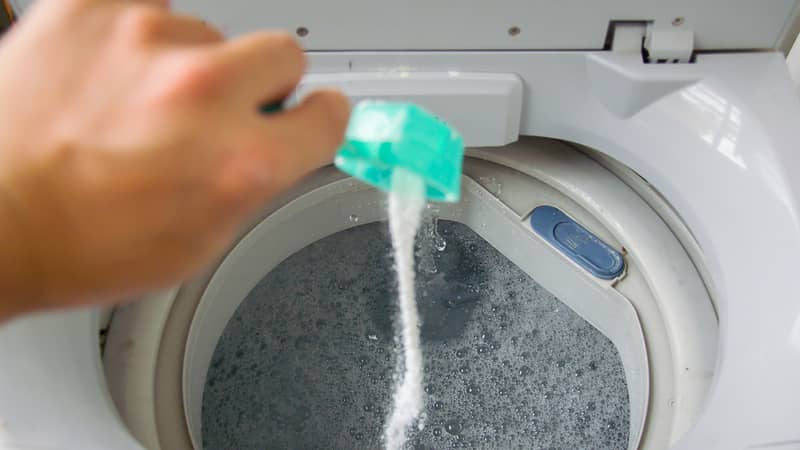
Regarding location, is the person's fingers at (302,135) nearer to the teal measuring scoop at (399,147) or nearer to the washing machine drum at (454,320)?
the teal measuring scoop at (399,147)

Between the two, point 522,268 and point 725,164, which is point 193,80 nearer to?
point 725,164

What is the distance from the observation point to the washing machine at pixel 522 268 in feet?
2.03

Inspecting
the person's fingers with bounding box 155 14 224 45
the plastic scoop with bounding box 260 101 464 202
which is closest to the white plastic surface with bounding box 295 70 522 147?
the plastic scoop with bounding box 260 101 464 202

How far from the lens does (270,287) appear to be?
3.11 ft

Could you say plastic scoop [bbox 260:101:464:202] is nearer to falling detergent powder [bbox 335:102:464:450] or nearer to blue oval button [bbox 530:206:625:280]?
falling detergent powder [bbox 335:102:464:450]

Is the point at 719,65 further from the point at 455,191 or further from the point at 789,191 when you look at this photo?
the point at 455,191

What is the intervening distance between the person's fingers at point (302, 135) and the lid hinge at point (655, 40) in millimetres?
384

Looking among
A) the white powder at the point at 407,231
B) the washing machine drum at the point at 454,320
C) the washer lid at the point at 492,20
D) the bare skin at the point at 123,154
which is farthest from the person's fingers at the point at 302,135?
the washing machine drum at the point at 454,320

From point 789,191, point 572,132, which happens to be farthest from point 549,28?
point 789,191

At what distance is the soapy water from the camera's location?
852 millimetres

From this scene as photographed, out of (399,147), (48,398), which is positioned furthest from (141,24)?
(48,398)

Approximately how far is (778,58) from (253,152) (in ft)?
1.83

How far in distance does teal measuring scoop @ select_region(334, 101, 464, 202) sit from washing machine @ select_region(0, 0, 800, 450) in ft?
0.70

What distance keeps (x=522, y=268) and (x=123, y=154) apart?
0.69m
